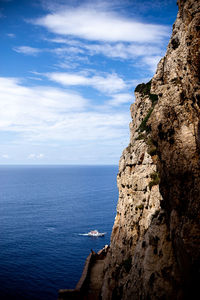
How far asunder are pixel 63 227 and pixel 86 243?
53.1 feet

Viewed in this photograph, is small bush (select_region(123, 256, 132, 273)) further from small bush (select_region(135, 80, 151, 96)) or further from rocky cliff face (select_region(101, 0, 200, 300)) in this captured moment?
small bush (select_region(135, 80, 151, 96))

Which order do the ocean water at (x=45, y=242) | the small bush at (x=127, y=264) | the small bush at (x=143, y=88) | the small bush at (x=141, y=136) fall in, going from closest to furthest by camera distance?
the small bush at (x=127, y=264)
the small bush at (x=141, y=136)
the small bush at (x=143, y=88)
the ocean water at (x=45, y=242)

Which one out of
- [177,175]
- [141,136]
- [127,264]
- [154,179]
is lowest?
[127,264]

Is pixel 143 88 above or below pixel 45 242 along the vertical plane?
above

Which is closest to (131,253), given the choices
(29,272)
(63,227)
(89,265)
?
(89,265)

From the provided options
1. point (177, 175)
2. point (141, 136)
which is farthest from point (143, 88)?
point (177, 175)

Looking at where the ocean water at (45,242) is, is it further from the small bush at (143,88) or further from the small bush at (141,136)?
the small bush at (143,88)

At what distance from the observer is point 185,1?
11023 mm

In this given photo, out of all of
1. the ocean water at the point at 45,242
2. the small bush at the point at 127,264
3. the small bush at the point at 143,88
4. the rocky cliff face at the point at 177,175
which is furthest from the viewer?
the ocean water at the point at 45,242

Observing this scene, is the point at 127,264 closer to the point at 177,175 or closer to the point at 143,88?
the point at 177,175

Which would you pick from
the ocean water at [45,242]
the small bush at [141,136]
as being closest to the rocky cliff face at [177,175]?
the small bush at [141,136]

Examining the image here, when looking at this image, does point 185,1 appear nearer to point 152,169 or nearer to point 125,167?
point 152,169

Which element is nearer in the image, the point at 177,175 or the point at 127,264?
the point at 177,175

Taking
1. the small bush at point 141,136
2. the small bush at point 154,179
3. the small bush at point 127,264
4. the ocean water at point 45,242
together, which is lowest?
the ocean water at point 45,242
